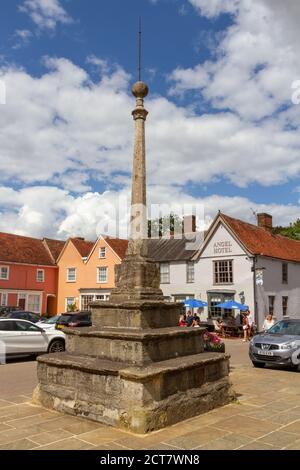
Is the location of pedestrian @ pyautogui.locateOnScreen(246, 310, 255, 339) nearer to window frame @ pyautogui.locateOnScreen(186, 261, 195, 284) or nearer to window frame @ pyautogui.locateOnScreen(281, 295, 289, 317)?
window frame @ pyautogui.locateOnScreen(281, 295, 289, 317)

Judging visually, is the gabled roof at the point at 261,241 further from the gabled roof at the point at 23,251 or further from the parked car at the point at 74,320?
the gabled roof at the point at 23,251

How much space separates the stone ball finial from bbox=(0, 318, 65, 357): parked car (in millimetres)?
9640

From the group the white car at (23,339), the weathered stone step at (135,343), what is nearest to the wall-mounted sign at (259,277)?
the white car at (23,339)

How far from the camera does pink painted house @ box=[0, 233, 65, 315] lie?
39.5 m

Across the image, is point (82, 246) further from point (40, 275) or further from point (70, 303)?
point (70, 303)

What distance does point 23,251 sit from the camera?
42.5m

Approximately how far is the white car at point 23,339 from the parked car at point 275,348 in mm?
7104

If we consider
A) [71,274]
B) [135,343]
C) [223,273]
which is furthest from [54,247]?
[135,343]

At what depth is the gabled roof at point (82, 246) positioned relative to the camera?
42344 mm

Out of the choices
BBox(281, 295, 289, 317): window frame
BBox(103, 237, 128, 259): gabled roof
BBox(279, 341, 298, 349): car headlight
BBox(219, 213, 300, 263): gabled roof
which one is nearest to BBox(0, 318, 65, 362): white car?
BBox(279, 341, 298, 349): car headlight

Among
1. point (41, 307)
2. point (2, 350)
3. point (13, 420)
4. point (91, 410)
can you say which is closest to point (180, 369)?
point (91, 410)

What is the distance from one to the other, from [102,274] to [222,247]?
13389mm
